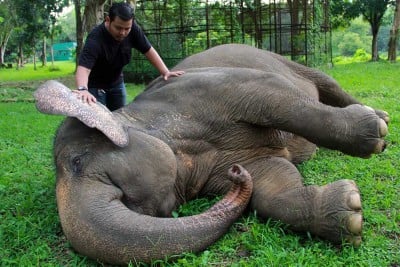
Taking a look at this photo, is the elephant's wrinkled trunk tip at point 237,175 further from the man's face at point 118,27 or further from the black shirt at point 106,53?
the black shirt at point 106,53

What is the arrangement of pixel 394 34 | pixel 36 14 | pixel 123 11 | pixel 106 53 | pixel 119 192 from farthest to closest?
pixel 36 14 → pixel 394 34 → pixel 106 53 → pixel 123 11 → pixel 119 192

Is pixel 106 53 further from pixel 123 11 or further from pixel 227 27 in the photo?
pixel 227 27

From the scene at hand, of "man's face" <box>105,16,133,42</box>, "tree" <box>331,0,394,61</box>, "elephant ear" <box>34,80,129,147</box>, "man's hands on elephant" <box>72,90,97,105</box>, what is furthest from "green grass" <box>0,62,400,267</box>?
"tree" <box>331,0,394,61</box>

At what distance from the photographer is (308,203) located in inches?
115

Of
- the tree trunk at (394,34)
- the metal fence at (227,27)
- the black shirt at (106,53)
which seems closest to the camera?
the black shirt at (106,53)

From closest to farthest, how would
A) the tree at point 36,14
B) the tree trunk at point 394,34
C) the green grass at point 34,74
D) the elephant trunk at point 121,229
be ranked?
the elephant trunk at point 121,229, the tree trunk at point 394,34, the green grass at point 34,74, the tree at point 36,14

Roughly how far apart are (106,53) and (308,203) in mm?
2298

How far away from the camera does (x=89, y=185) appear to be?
8.94ft

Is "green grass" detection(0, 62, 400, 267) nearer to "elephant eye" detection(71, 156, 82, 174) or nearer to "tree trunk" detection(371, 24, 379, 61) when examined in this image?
"elephant eye" detection(71, 156, 82, 174)

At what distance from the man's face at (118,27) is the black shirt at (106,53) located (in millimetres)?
98

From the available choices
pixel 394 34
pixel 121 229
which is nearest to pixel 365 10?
pixel 394 34

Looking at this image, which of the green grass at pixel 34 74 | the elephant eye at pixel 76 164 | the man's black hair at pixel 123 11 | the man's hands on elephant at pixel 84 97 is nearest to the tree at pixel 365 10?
the green grass at pixel 34 74

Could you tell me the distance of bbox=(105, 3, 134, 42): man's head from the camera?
157 inches

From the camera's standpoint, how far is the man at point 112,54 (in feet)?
13.3
